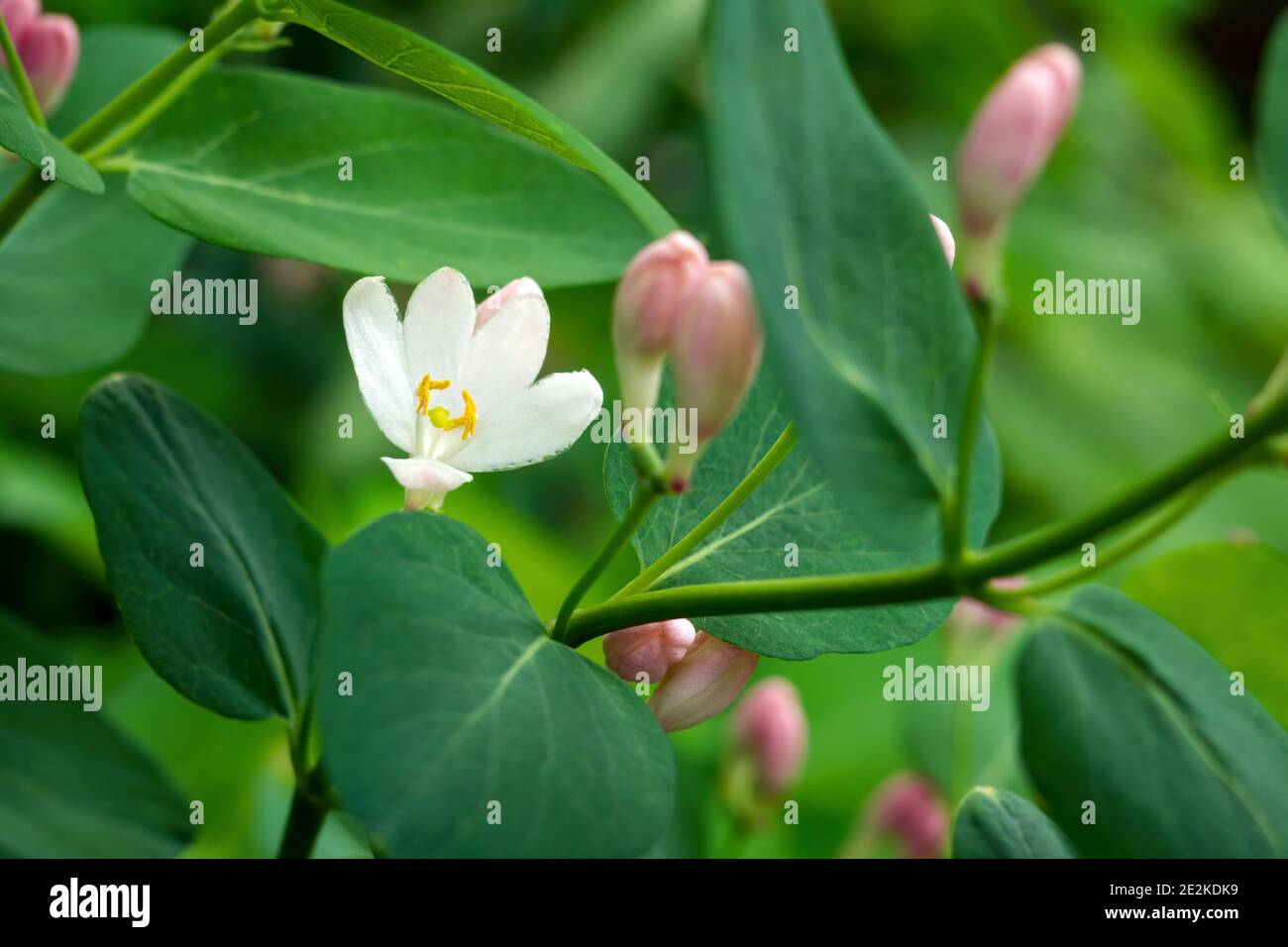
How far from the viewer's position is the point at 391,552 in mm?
378

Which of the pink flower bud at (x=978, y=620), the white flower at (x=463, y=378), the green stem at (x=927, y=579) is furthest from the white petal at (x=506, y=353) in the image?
the pink flower bud at (x=978, y=620)

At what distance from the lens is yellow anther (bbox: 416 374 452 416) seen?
481 mm

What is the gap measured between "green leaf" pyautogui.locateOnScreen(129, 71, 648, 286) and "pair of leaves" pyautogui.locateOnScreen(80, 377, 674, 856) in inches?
4.2

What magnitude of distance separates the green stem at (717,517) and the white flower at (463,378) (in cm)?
6

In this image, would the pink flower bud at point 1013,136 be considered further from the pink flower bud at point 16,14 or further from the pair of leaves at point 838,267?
the pink flower bud at point 16,14

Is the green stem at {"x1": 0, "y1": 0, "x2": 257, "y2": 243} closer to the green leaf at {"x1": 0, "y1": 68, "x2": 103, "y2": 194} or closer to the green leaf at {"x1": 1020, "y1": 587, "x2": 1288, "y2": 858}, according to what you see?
the green leaf at {"x1": 0, "y1": 68, "x2": 103, "y2": 194}

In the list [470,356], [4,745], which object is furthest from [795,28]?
[4,745]

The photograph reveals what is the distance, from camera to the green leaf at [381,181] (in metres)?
0.54

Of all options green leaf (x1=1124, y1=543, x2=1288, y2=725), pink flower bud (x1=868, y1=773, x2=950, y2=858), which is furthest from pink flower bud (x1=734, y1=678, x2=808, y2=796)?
green leaf (x1=1124, y1=543, x2=1288, y2=725)

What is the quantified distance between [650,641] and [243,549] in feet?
0.55

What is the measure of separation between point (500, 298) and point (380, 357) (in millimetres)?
51

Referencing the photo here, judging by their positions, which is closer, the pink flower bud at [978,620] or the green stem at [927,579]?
the green stem at [927,579]

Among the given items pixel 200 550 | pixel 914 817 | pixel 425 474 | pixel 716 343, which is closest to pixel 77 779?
pixel 200 550

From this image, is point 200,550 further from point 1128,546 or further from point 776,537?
point 1128,546
